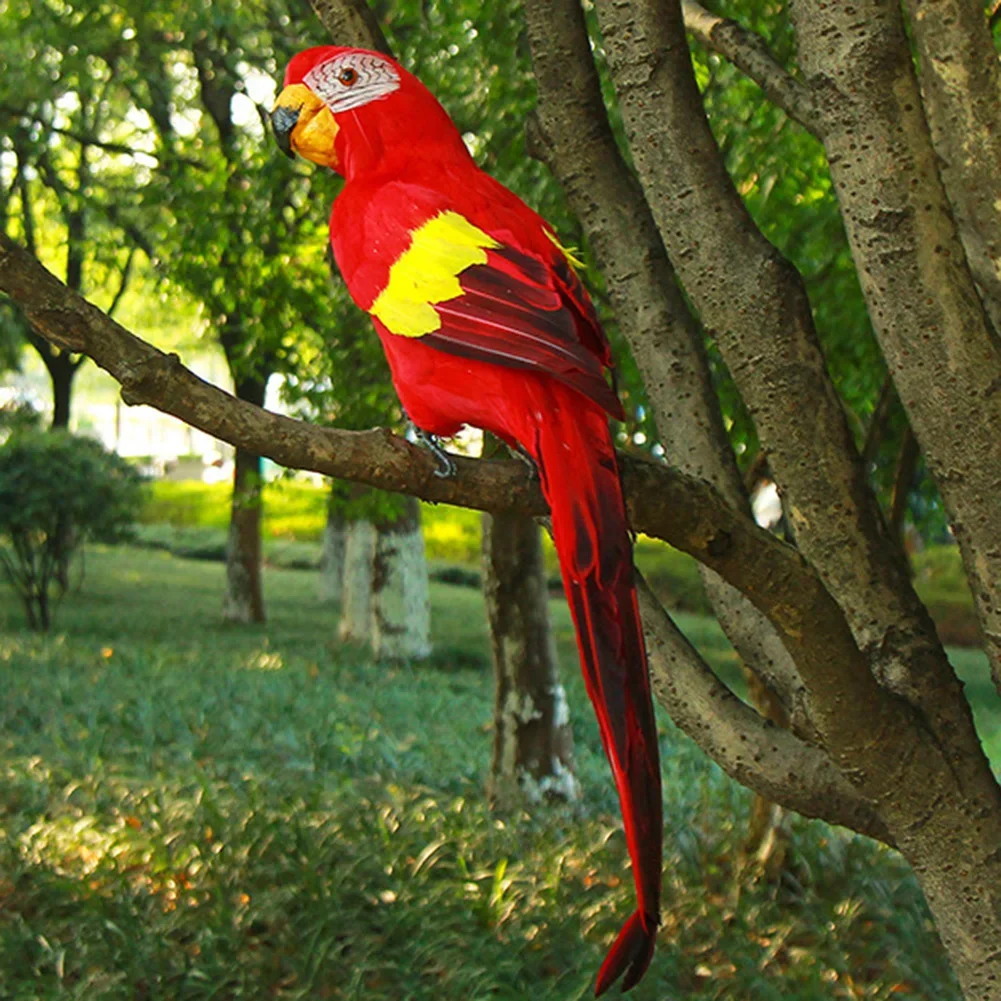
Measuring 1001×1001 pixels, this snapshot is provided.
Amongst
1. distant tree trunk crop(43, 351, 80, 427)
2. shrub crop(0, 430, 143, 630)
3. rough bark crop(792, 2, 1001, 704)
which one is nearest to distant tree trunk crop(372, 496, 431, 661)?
shrub crop(0, 430, 143, 630)

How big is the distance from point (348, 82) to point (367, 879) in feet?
10.8

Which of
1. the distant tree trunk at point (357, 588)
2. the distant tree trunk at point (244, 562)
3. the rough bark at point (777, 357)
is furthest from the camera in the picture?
the distant tree trunk at point (244, 562)

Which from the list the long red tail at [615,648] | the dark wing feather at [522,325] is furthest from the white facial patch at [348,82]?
the long red tail at [615,648]

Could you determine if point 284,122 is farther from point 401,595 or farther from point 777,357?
point 401,595

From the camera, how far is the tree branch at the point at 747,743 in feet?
8.61

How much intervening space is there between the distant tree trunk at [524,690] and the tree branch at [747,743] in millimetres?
2884

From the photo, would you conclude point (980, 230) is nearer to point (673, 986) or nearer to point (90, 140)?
point (673, 986)

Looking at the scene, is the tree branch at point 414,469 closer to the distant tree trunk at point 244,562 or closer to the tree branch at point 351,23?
the tree branch at point 351,23

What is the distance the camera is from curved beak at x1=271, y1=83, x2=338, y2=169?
178cm

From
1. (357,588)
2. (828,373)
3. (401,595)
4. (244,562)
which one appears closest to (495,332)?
(828,373)

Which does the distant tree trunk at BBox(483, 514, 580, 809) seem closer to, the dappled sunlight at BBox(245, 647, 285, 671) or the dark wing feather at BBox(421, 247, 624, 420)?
the dappled sunlight at BBox(245, 647, 285, 671)

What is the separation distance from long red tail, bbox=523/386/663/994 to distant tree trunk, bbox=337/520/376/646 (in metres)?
8.49

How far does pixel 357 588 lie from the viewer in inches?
416

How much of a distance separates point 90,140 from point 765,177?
8.01 m
